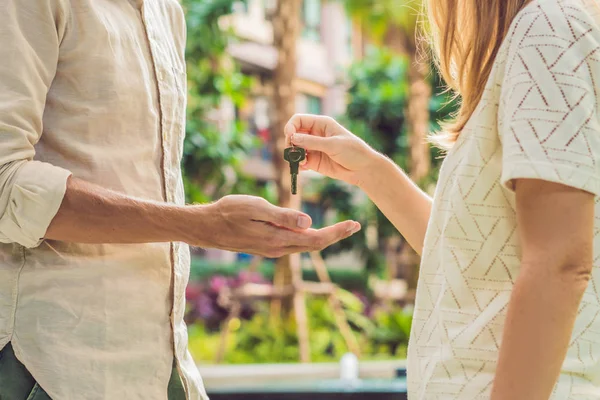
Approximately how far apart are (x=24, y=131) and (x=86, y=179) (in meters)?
0.14

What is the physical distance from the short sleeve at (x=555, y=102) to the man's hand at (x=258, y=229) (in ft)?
1.13

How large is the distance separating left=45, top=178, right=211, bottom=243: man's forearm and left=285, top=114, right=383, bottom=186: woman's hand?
12.5 inches

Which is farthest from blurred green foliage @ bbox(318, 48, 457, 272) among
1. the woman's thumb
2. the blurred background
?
the woman's thumb

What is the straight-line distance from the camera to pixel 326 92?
1466 centimetres

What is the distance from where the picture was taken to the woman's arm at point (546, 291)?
896 mm

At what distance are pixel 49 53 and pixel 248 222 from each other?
16.1 inches

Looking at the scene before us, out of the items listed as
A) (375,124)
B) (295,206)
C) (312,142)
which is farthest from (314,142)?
(375,124)

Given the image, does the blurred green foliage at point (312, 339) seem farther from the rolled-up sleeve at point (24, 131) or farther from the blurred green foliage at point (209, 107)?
the rolled-up sleeve at point (24, 131)

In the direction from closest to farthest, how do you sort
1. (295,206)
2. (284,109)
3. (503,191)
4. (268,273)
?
(503,191)
(295,206)
(284,109)
(268,273)

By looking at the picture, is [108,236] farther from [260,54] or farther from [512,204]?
[260,54]

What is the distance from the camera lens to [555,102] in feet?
3.03

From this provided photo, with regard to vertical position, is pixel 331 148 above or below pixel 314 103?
above

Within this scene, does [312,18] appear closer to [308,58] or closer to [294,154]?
[308,58]

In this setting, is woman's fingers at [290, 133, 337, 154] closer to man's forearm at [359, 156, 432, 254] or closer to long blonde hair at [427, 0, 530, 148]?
man's forearm at [359, 156, 432, 254]
